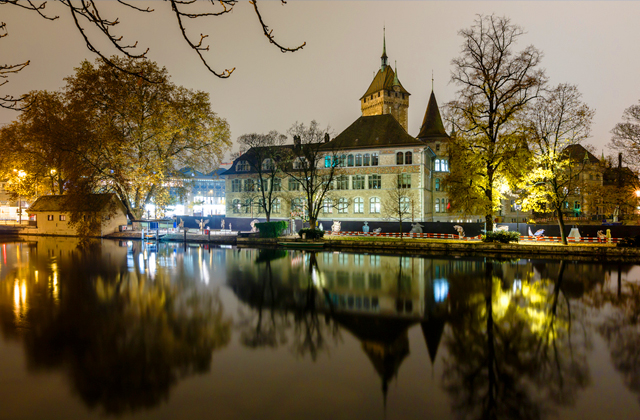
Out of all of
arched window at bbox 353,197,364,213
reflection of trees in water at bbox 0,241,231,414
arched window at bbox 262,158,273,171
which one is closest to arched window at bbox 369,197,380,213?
arched window at bbox 353,197,364,213

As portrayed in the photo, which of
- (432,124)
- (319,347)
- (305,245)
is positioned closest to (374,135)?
(432,124)

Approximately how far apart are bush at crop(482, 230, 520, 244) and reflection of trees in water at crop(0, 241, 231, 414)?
1949 cm

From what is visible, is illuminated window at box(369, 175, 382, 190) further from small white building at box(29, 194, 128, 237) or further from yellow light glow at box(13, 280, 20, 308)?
yellow light glow at box(13, 280, 20, 308)

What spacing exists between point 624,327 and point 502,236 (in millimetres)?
15480

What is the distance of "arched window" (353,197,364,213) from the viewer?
43.7 m

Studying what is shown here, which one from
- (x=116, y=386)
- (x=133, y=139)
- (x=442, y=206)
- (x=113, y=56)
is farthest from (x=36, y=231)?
(x=442, y=206)

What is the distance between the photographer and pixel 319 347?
8.75m

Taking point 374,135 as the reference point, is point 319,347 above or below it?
below

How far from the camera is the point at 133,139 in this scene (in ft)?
102

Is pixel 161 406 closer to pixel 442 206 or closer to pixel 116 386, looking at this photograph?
pixel 116 386

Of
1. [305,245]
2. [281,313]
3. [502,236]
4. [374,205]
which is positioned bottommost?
[281,313]

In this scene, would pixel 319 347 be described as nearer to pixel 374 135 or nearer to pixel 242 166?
pixel 374 135

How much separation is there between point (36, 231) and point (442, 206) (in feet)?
150

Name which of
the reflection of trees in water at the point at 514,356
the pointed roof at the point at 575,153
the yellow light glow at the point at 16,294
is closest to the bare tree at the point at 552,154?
the pointed roof at the point at 575,153
